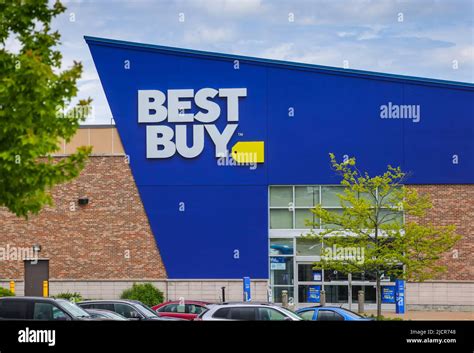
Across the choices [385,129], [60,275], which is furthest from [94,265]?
[385,129]

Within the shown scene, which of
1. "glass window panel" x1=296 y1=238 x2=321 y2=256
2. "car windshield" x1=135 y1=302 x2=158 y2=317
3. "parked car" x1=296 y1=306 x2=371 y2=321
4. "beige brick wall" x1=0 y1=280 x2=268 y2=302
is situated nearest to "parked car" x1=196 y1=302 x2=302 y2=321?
"parked car" x1=296 y1=306 x2=371 y2=321

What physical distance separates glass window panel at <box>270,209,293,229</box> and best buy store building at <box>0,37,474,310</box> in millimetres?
44

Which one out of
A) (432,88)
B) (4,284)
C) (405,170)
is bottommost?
(4,284)

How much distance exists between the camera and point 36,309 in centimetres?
1524

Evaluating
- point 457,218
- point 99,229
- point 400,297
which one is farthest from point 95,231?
point 457,218

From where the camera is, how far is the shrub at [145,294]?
33531 mm

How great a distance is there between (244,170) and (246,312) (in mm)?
19126

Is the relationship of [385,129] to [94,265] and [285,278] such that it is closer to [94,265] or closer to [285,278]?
[285,278]

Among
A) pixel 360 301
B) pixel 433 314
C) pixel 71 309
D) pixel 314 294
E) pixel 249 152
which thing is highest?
pixel 249 152

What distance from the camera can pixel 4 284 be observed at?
116ft

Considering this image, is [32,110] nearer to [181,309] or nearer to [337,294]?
[181,309]
